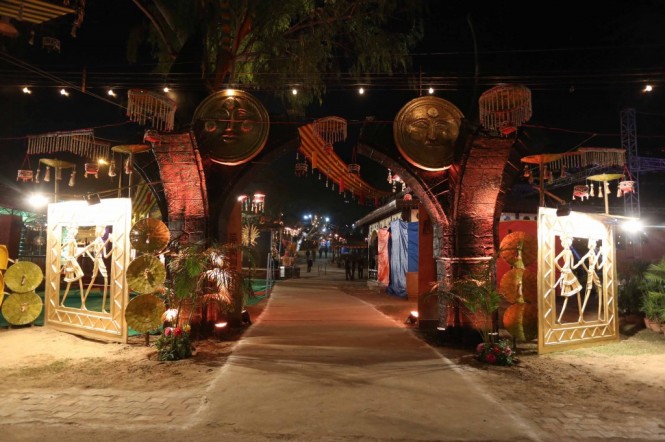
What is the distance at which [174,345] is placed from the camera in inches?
267

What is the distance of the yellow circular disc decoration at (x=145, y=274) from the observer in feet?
24.0

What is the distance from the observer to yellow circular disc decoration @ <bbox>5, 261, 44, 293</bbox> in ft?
28.8

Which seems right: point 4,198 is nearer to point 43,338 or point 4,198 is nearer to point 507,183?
point 43,338

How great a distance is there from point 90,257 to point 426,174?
721 centimetres

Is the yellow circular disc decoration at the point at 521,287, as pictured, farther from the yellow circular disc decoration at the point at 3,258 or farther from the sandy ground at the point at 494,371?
the yellow circular disc decoration at the point at 3,258

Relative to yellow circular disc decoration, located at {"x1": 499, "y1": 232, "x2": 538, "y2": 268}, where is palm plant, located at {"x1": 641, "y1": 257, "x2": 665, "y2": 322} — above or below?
below

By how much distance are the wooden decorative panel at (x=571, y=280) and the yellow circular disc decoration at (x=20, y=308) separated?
10549 mm

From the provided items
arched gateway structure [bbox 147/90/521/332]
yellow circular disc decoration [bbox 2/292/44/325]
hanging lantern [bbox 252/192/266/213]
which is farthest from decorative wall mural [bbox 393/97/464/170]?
hanging lantern [bbox 252/192/266/213]

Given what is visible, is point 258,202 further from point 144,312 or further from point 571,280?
point 571,280

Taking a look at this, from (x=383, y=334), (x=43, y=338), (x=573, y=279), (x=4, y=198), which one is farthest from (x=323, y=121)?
(x=4, y=198)

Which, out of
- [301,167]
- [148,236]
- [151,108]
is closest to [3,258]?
[148,236]

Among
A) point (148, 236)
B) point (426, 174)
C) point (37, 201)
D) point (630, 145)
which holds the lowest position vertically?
point (148, 236)

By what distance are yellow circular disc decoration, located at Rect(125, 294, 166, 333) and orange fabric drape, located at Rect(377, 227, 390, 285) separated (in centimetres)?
1169

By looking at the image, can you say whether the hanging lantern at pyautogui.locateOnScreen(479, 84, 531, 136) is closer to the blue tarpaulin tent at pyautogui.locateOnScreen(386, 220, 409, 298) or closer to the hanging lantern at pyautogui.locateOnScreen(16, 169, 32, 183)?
the blue tarpaulin tent at pyautogui.locateOnScreen(386, 220, 409, 298)
